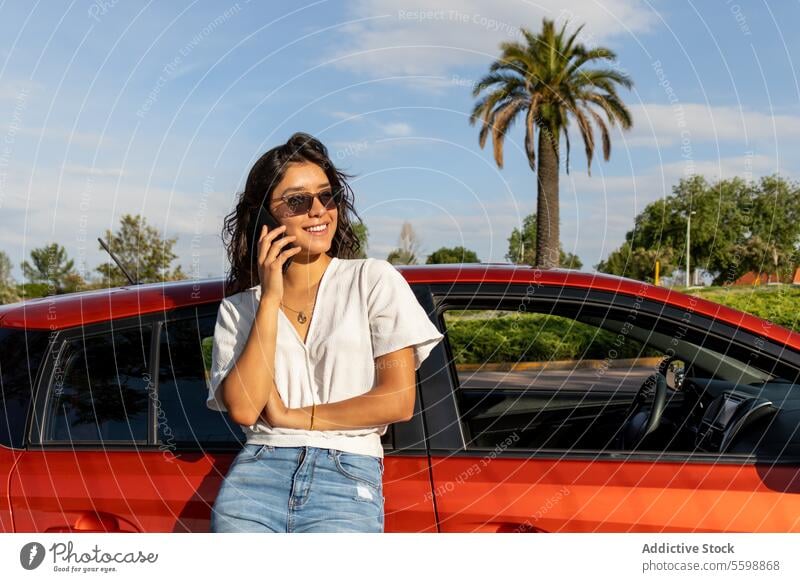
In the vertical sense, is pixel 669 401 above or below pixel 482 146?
below

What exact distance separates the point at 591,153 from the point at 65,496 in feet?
7.60

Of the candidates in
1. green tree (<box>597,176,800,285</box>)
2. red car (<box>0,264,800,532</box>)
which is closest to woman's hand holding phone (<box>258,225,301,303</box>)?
red car (<box>0,264,800,532</box>)

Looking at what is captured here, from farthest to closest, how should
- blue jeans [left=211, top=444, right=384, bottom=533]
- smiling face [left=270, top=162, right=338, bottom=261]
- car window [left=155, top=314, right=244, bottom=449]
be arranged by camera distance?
car window [left=155, top=314, right=244, bottom=449] → smiling face [left=270, top=162, right=338, bottom=261] → blue jeans [left=211, top=444, right=384, bottom=533]

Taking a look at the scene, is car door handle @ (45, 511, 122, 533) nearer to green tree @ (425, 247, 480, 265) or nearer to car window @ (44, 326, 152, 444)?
car window @ (44, 326, 152, 444)

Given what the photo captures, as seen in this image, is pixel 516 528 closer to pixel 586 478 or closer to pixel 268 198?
pixel 586 478

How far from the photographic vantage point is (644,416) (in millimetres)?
3270

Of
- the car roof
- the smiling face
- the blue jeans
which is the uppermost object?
the smiling face

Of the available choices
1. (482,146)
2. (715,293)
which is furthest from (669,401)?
(482,146)

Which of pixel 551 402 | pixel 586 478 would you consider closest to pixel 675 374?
pixel 551 402

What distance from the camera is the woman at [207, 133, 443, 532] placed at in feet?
7.66

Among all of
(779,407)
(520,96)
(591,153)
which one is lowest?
(779,407)

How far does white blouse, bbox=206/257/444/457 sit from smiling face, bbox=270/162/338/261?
180 millimetres
